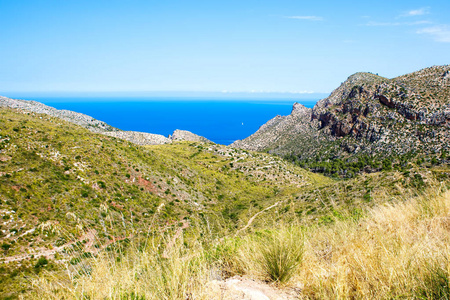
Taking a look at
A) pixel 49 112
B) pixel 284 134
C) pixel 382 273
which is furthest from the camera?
pixel 284 134

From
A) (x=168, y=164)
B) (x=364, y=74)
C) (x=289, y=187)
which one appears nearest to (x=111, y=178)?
(x=168, y=164)

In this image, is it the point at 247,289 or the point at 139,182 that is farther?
the point at 139,182

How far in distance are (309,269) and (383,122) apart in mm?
81179

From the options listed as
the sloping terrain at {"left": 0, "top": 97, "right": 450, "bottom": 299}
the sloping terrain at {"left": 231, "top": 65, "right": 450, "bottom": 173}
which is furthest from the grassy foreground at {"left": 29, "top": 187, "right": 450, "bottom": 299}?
the sloping terrain at {"left": 231, "top": 65, "right": 450, "bottom": 173}

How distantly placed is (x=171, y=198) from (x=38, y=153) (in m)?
12.2

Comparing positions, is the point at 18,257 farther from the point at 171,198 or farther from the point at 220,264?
the point at 171,198

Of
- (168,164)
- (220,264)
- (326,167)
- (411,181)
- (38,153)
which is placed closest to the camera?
(220,264)

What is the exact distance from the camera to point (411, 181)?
13750mm

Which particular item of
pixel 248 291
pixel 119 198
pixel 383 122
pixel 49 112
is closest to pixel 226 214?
pixel 119 198

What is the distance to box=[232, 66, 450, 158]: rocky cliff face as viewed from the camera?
5994 centimetres

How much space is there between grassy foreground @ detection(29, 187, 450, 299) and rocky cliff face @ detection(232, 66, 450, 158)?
65.7 meters

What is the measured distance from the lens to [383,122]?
70562 mm

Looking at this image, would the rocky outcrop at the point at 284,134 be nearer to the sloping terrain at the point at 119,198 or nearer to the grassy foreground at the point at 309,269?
the sloping terrain at the point at 119,198

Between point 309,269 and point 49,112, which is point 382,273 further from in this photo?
point 49,112
